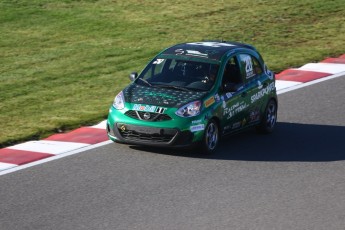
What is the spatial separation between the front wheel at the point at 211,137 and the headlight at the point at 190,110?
0.31 metres

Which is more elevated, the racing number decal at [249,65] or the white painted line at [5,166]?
the racing number decal at [249,65]

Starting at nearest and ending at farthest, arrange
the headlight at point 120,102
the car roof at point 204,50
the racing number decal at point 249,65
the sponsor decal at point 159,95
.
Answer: the sponsor decal at point 159,95, the headlight at point 120,102, the car roof at point 204,50, the racing number decal at point 249,65

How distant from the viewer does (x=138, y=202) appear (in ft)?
42.0

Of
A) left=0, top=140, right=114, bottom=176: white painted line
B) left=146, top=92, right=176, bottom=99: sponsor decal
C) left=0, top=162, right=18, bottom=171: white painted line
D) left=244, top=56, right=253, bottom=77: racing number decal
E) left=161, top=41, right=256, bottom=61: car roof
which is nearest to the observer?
left=0, top=140, right=114, bottom=176: white painted line

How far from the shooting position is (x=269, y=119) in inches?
661

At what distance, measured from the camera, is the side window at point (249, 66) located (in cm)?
1630

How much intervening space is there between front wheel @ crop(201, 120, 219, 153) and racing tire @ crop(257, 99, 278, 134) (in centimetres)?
148

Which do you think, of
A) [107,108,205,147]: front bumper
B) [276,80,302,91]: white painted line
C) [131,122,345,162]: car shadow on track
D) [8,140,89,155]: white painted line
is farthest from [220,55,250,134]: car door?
[276,80,302,91]: white painted line

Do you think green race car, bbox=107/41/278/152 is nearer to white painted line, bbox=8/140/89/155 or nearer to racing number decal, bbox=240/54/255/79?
racing number decal, bbox=240/54/255/79

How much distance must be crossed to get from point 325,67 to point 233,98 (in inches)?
243

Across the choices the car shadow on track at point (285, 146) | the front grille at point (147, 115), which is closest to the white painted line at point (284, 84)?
the car shadow on track at point (285, 146)

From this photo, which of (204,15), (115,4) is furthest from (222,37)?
(115,4)

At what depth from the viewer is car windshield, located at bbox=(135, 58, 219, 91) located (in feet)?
51.1

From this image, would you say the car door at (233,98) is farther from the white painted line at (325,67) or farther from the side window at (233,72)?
the white painted line at (325,67)
